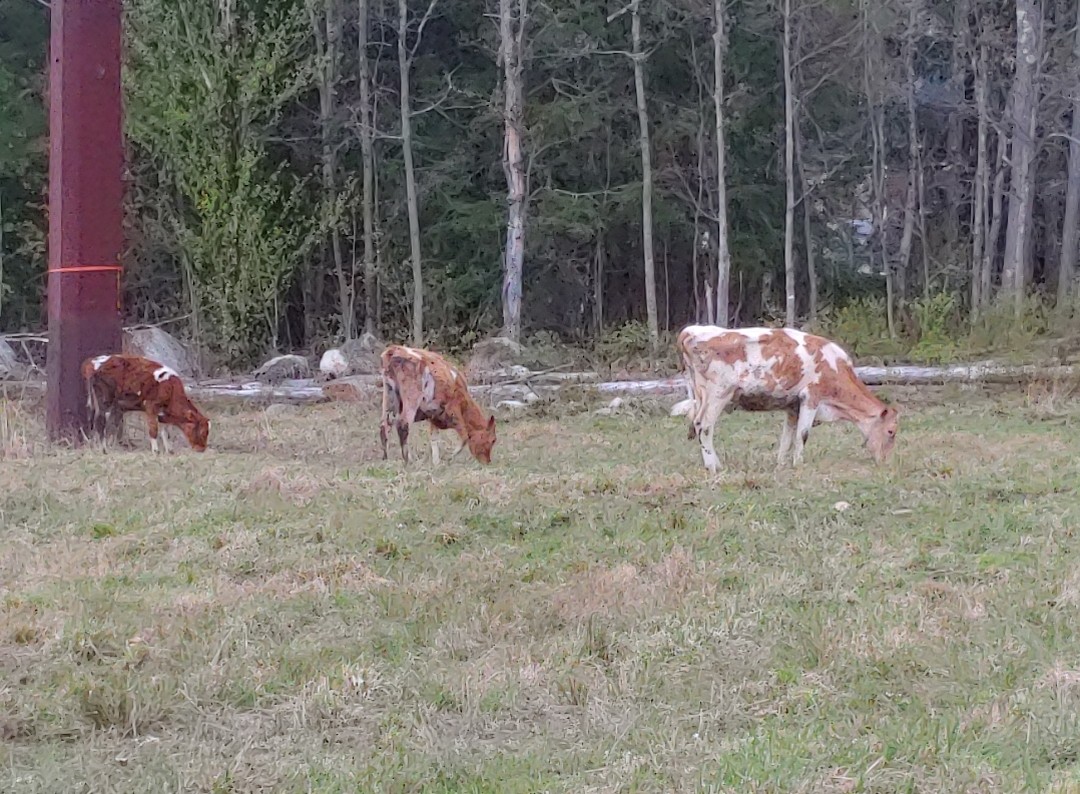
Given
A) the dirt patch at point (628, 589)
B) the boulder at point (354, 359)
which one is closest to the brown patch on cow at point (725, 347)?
the dirt patch at point (628, 589)

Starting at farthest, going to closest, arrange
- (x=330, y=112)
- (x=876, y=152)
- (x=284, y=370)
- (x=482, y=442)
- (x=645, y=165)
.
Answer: (x=876, y=152), (x=330, y=112), (x=645, y=165), (x=284, y=370), (x=482, y=442)

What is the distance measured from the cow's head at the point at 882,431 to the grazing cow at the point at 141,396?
6.76 metres

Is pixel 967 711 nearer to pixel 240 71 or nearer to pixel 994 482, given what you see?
pixel 994 482

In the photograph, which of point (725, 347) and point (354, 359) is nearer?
point (725, 347)

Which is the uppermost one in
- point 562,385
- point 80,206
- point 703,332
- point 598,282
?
point 598,282

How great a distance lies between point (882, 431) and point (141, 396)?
298 inches

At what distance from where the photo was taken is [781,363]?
12.1m

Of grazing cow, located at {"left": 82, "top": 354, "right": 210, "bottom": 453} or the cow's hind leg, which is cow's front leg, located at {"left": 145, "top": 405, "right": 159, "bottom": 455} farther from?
the cow's hind leg

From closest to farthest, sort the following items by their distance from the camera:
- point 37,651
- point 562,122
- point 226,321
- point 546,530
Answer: point 37,651
point 546,530
point 226,321
point 562,122

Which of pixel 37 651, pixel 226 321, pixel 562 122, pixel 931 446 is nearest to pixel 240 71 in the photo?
pixel 226 321

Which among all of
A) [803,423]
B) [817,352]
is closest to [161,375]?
[803,423]

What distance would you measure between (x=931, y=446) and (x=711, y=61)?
53.5ft

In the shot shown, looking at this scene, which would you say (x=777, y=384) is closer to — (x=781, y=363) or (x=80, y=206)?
(x=781, y=363)

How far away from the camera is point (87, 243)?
14.3m
